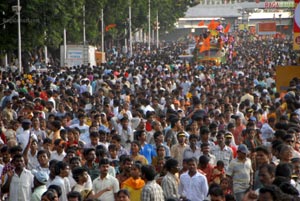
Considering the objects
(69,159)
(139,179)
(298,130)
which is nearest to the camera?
(139,179)

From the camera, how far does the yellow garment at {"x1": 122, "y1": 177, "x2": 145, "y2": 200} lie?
13.1m

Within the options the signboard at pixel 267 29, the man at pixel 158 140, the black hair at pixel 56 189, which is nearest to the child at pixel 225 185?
the black hair at pixel 56 189

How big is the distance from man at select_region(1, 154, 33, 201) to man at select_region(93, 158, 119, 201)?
874 millimetres

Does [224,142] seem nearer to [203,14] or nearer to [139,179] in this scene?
[139,179]

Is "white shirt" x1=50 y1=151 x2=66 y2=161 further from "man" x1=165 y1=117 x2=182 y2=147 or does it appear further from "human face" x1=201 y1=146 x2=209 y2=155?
"man" x1=165 y1=117 x2=182 y2=147

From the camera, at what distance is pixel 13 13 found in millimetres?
43219

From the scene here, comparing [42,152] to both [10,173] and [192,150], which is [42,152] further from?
[192,150]

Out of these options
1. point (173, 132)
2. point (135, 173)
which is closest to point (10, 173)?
point (135, 173)

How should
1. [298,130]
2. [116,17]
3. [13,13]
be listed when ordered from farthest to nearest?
1. [116,17]
2. [13,13]
3. [298,130]

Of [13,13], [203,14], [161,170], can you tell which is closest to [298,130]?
[161,170]

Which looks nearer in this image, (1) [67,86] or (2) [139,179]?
(2) [139,179]

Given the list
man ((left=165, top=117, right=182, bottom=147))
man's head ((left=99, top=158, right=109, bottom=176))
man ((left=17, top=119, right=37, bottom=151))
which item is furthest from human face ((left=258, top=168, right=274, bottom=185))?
man ((left=17, top=119, right=37, bottom=151))

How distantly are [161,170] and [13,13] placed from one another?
29.3 m

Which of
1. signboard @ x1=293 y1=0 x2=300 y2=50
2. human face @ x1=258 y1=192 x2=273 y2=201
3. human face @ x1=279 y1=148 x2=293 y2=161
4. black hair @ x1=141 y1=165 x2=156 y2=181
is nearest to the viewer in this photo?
human face @ x1=258 y1=192 x2=273 y2=201
